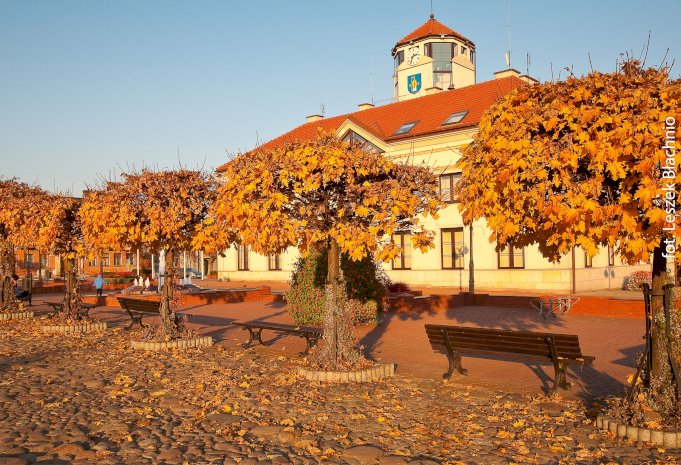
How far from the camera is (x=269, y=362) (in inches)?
443

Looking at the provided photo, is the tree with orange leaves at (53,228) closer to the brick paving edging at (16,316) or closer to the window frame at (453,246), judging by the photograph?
the brick paving edging at (16,316)

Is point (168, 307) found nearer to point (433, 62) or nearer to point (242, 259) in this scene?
point (242, 259)

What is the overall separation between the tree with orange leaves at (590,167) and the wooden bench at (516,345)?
5.72 feet

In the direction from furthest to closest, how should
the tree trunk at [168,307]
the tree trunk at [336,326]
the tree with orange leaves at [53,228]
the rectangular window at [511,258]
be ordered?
the rectangular window at [511,258], the tree with orange leaves at [53,228], the tree trunk at [168,307], the tree trunk at [336,326]

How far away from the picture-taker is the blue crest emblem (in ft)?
163

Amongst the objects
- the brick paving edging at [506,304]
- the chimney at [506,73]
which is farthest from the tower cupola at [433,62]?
the brick paving edging at [506,304]

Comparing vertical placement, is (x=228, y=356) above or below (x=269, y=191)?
below

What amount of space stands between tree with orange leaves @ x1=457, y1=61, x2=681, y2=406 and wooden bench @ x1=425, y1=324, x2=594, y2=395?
68.7 inches

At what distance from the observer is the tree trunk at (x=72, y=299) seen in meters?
16.6

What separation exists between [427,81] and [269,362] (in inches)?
1623

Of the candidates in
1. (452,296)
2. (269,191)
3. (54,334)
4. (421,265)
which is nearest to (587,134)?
(269,191)

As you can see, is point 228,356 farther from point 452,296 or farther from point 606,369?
point 452,296

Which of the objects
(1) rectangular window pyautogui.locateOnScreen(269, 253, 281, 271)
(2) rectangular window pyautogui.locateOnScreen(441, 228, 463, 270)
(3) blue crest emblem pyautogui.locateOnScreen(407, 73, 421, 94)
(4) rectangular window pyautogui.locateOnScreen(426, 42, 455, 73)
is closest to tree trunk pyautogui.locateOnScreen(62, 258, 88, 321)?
(2) rectangular window pyautogui.locateOnScreen(441, 228, 463, 270)

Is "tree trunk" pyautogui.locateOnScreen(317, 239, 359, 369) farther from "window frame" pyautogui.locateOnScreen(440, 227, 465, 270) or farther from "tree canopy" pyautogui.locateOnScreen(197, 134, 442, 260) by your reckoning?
"window frame" pyautogui.locateOnScreen(440, 227, 465, 270)
